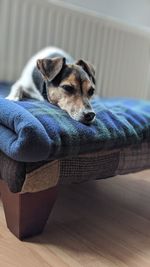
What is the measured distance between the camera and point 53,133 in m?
1.00

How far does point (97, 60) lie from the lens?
8.04 feet

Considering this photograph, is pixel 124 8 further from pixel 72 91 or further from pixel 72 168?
pixel 72 168

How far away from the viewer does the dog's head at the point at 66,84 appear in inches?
51.0

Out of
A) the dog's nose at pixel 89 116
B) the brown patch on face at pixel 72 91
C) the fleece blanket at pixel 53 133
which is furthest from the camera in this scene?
the brown patch on face at pixel 72 91

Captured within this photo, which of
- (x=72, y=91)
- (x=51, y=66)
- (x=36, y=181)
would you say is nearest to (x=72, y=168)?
(x=36, y=181)

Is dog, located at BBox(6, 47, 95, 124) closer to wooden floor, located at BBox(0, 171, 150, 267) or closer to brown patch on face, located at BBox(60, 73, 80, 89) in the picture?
brown patch on face, located at BBox(60, 73, 80, 89)

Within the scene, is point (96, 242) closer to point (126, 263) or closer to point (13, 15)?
point (126, 263)

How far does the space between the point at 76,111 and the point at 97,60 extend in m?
1.32

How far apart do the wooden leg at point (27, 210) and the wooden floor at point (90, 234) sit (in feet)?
0.09

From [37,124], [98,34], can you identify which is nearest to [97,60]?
[98,34]

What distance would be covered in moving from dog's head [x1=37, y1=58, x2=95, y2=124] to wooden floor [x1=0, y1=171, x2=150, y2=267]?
404 mm

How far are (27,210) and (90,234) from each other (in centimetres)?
24

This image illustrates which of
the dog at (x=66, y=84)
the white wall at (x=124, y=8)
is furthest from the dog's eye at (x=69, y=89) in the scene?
the white wall at (x=124, y=8)

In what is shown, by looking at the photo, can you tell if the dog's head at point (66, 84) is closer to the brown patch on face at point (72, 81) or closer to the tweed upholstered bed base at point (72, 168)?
the brown patch on face at point (72, 81)
